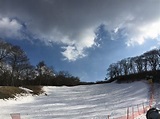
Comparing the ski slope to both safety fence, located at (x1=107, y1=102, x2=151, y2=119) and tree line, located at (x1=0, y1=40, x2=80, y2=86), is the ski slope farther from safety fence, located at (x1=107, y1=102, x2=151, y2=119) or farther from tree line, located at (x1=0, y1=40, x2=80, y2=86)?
tree line, located at (x1=0, y1=40, x2=80, y2=86)

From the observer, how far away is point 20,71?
8500 centimetres

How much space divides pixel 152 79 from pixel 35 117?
137 ft

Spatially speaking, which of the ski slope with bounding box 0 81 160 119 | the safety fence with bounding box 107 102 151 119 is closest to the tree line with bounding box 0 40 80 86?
the ski slope with bounding box 0 81 160 119

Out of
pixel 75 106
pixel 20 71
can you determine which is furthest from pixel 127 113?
pixel 20 71

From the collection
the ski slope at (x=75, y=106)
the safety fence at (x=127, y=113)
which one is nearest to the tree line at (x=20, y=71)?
the ski slope at (x=75, y=106)

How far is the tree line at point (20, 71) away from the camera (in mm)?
73625

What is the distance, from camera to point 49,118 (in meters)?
30.1

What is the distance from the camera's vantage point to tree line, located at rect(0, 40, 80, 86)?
242 feet

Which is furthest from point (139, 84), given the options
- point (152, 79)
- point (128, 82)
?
point (128, 82)

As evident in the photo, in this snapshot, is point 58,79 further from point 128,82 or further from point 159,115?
point 159,115

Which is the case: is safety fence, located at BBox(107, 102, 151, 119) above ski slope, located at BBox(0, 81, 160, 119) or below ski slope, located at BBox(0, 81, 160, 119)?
below

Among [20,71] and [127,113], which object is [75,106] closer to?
[127,113]

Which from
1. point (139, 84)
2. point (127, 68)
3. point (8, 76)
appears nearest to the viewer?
point (139, 84)

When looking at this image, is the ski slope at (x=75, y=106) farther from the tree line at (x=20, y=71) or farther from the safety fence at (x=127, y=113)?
the tree line at (x=20, y=71)
